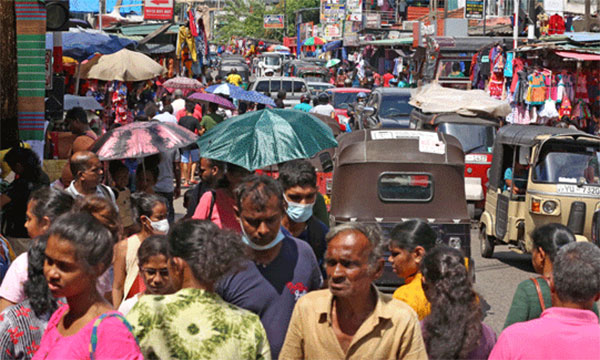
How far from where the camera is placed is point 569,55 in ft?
61.9

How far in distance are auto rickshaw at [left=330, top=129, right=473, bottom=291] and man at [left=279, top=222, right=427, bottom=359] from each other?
18.4 feet

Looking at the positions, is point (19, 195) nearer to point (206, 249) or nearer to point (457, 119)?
point (206, 249)

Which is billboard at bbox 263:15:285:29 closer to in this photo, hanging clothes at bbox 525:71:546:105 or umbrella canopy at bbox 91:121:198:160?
hanging clothes at bbox 525:71:546:105

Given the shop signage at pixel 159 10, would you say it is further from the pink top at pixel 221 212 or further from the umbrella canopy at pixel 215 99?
the pink top at pixel 221 212

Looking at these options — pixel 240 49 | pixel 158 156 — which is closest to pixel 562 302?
pixel 158 156

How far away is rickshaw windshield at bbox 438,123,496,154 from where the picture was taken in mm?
17141

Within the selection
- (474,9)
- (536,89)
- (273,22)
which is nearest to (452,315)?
(536,89)

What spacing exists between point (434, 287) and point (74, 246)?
6.11 ft

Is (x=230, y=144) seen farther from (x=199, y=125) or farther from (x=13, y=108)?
(x=199, y=125)

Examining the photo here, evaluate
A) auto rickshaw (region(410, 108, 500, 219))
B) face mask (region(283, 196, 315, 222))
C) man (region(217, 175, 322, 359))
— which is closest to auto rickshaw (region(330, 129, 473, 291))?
face mask (region(283, 196, 315, 222))

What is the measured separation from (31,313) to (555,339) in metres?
2.40

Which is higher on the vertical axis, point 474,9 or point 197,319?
point 474,9

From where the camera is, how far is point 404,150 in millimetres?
9992

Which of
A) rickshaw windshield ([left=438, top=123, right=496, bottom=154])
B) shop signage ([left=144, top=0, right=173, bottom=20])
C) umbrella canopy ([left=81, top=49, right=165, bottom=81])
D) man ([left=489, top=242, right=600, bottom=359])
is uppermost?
shop signage ([left=144, top=0, right=173, bottom=20])
